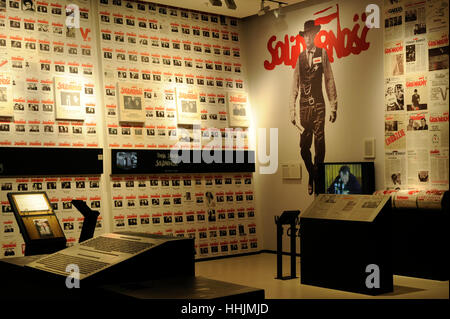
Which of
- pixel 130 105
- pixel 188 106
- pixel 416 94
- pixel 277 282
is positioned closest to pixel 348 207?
pixel 277 282

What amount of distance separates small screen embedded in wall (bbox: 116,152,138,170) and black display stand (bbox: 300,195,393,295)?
100 inches

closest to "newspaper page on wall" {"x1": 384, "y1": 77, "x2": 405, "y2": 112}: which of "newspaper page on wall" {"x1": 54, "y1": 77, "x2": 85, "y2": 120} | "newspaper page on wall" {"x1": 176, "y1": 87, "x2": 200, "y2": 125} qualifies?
"newspaper page on wall" {"x1": 176, "y1": 87, "x2": 200, "y2": 125}

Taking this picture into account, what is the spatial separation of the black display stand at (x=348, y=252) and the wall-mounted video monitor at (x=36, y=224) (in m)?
2.80

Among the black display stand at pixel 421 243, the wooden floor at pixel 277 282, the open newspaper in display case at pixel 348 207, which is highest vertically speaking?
the open newspaper in display case at pixel 348 207

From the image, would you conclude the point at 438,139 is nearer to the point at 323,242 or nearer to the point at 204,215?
the point at 323,242

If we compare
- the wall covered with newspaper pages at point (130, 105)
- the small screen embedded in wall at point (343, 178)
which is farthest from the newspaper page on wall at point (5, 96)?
the small screen embedded in wall at point (343, 178)

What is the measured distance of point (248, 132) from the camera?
8664 mm

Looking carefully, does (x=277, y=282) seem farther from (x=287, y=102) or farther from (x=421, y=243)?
(x=287, y=102)

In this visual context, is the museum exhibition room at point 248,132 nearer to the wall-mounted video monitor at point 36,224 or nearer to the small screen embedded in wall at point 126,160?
the small screen embedded in wall at point 126,160

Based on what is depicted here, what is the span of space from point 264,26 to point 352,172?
2.79 meters

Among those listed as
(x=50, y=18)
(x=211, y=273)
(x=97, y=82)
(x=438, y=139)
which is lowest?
(x=211, y=273)

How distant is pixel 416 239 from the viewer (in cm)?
625

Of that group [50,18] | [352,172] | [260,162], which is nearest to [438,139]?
[352,172]

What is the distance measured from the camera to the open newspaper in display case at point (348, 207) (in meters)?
5.58
